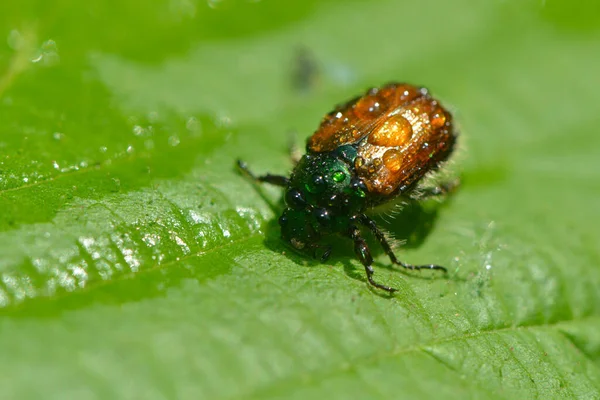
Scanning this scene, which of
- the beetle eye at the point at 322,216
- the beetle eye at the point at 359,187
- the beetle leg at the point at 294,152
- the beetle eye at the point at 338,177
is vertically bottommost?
the beetle eye at the point at 322,216

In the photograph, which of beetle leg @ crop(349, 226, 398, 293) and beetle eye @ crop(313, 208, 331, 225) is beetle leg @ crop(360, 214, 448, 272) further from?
beetle eye @ crop(313, 208, 331, 225)

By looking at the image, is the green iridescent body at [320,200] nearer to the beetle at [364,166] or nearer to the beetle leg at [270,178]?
the beetle at [364,166]

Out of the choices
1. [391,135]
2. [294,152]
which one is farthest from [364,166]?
[294,152]

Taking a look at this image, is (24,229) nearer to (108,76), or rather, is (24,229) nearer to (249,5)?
(108,76)

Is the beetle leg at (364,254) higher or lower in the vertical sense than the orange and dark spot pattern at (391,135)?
lower

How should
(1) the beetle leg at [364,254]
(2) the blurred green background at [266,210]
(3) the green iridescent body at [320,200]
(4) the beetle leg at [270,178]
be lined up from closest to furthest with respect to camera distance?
(2) the blurred green background at [266,210] → (1) the beetle leg at [364,254] → (3) the green iridescent body at [320,200] → (4) the beetle leg at [270,178]

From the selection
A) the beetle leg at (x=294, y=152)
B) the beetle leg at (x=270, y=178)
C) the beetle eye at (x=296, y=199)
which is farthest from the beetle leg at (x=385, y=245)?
the beetle leg at (x=294, y=152)

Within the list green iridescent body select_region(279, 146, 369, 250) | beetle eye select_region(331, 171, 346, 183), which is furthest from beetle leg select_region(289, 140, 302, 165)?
beetle eye select_region(331, 171, 346, 183)
